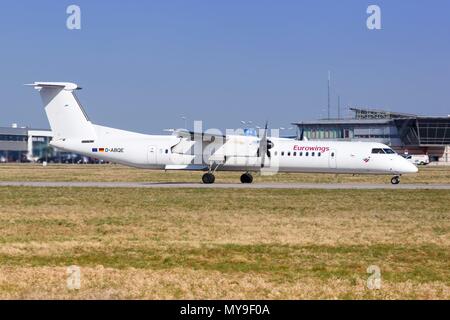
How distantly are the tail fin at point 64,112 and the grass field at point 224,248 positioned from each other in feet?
49.2

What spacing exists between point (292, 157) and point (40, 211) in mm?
21961

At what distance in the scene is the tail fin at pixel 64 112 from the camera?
150 feet

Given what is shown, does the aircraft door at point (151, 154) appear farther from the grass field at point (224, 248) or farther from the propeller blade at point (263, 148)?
the grass field at point (224, 248)

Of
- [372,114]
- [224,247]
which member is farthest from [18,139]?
[224,247]

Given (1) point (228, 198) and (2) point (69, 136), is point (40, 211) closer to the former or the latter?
(1) point (228, 198)

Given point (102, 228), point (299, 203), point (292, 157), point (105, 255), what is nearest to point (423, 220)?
point (299, 203)

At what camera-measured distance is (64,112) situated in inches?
1806

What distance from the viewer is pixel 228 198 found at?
33156 mm

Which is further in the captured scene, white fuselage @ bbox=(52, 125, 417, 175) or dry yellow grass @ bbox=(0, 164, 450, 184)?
dry yellow grass @ bbox=(0, 164, 450, 184)

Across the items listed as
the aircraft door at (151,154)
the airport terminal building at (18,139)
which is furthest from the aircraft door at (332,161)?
the airport terminal building at (18,139)

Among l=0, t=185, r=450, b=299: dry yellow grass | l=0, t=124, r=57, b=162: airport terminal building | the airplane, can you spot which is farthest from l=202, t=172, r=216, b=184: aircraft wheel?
l=0, t=124, r=57, b=162: airport terminal building

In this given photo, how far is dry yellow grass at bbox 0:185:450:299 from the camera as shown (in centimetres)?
1223

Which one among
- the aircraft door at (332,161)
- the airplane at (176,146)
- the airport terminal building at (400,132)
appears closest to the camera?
the aircraft door at (332,161)

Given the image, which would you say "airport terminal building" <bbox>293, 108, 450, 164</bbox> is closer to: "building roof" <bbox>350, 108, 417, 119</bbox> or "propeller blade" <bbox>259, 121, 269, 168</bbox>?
"building roof" <bbox>350, 108, 417, 119</bbox>
